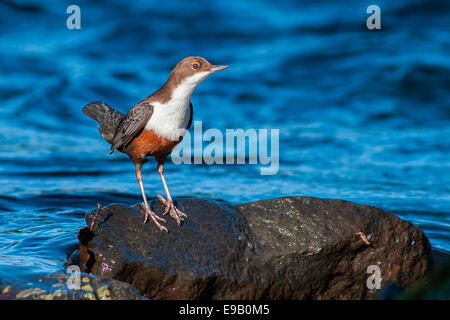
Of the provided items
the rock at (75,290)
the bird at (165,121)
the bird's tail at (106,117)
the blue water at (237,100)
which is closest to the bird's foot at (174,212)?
the bird at (165,121)

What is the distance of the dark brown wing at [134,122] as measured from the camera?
193 inches

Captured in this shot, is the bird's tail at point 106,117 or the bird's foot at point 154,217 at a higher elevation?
the bird's tail at point 106,117

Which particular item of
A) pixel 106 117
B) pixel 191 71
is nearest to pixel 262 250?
pixel 191 71

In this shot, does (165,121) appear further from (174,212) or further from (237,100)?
(237,100)

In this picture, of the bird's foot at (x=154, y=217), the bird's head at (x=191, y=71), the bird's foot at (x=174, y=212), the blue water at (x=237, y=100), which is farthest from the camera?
the blue water at (x=237, y=100)

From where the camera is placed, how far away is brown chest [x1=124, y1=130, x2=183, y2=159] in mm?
4809

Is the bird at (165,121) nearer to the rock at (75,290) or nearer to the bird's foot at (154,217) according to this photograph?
the bird's foot at (154,217)

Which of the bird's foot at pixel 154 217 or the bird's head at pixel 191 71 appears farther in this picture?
the bird's head at pixel 191 71

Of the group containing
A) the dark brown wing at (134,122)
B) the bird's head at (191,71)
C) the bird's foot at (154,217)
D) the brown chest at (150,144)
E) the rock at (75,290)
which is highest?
the bird's head at (191,71)

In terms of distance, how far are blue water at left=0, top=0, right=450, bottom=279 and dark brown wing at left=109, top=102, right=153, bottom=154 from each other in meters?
1.11

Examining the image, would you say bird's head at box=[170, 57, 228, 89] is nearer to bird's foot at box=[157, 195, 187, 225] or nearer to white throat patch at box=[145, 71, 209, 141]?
white throat patch at box=[145, 71, 209, 141]

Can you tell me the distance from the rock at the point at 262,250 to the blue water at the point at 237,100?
0.72 metres

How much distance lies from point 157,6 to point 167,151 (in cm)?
1303
